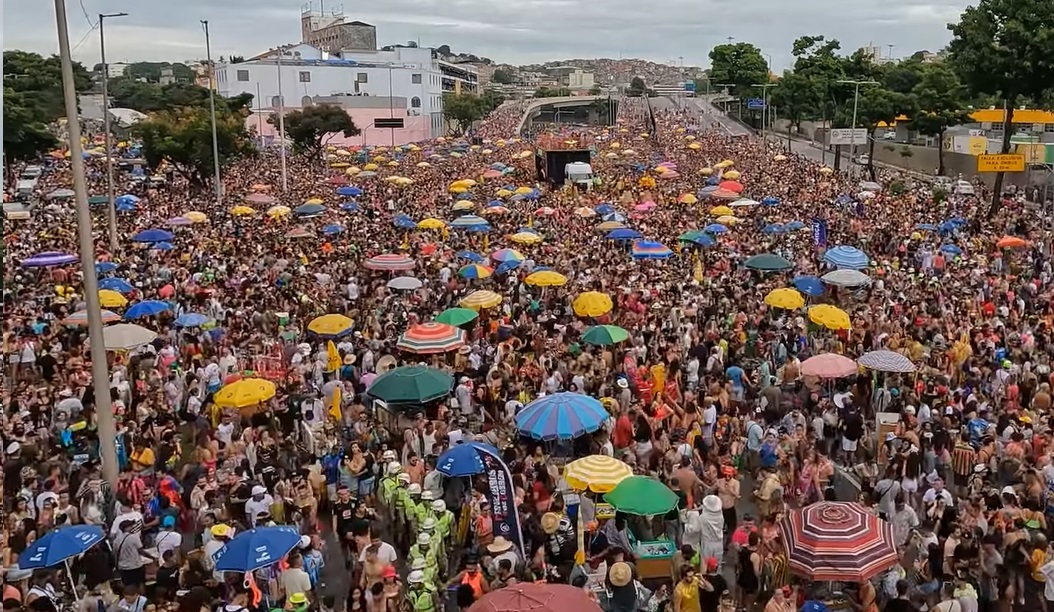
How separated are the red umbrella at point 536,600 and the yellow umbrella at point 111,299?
12112 mm

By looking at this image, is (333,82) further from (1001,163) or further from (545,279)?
(545,279)

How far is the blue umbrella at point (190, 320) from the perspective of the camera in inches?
619

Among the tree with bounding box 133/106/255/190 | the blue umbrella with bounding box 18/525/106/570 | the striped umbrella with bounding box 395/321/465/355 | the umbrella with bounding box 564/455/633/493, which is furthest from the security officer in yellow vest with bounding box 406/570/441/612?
the tree with bounding box 133/106/255/190

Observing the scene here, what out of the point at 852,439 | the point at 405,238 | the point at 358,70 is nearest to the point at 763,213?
the point at 405,238

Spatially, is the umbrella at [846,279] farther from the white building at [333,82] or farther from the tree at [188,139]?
the white building at [333,82]

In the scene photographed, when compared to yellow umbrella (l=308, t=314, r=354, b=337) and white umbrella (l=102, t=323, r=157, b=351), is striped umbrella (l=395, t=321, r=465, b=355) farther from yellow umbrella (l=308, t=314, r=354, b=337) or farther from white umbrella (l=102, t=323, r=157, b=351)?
white umbrella (l=102, t=323, r=157, b=351)

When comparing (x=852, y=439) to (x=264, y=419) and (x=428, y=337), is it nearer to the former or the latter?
(x=428, y=337)

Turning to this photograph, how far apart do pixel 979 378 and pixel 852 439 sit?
2.81 metres

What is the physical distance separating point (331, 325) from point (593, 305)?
Result: 14.3 feet

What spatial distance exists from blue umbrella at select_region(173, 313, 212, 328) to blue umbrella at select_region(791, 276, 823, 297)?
420 inches

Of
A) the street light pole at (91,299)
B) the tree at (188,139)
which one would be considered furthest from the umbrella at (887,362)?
the tree at (188,139)

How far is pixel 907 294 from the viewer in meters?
18.1

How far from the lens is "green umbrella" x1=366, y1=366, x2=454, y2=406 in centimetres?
1181

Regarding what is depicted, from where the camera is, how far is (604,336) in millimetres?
14250
